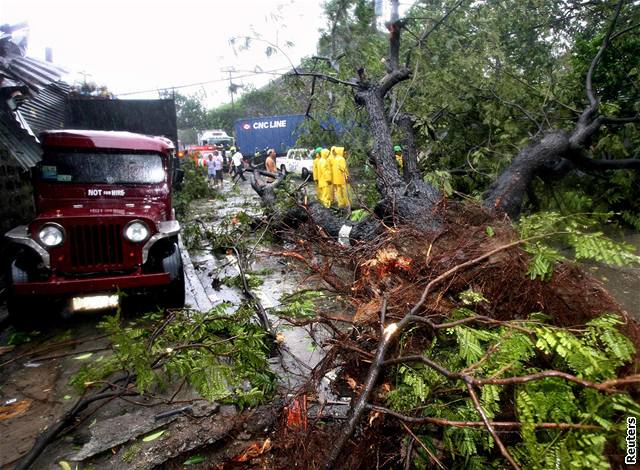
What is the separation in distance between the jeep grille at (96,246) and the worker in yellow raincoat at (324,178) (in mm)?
6669

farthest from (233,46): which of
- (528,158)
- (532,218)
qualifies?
(532,218)

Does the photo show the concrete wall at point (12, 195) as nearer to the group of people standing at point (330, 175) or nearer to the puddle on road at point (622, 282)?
the group of people standing at point (330, 175)

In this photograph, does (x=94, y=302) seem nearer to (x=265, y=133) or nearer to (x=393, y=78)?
(x=393, y=78)

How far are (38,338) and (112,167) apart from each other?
2370 millimetres

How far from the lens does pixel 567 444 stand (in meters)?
1.62

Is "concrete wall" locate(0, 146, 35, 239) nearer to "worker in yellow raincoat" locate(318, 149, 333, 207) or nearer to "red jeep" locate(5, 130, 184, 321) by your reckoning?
"red jeep" locate(5, 130, 184, 321)

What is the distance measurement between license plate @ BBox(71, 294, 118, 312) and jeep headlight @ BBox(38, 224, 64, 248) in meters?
0.78

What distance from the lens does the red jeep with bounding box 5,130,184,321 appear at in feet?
13.8

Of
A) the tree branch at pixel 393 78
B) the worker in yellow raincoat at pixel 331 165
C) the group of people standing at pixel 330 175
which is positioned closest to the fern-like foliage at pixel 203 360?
the tree branch at pixel 393 78

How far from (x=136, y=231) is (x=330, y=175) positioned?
22.8ft

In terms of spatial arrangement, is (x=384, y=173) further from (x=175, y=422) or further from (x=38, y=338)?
(x=38, y=338)

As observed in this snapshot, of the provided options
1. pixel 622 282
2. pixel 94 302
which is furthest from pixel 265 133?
pixel 622 282

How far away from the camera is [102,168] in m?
5.18

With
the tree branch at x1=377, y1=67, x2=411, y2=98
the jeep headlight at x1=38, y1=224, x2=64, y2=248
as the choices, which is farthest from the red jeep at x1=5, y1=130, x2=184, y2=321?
the tree branch at x1=377, y1=67, x2=411, y2=98
